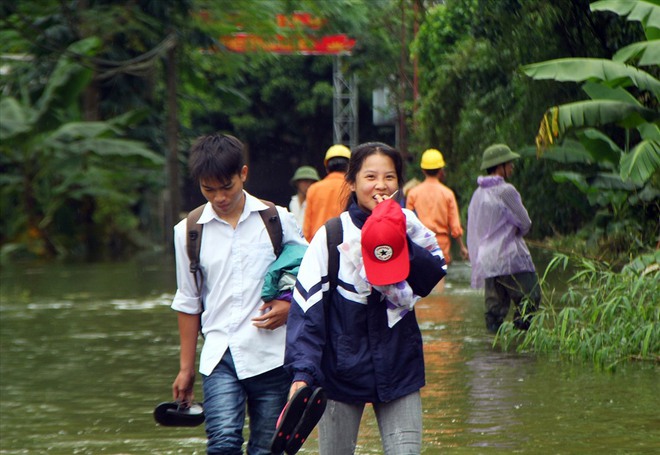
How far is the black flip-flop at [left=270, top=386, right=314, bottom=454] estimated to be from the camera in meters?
4.38

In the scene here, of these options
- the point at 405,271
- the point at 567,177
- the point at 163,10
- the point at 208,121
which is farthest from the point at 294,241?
the point at 208,121

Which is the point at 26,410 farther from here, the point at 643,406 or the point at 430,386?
the point at 643,406

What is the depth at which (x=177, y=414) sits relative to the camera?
531cm

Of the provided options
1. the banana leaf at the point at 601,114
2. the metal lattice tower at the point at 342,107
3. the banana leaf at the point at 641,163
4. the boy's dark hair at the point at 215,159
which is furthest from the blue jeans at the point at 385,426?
the metal lattice tower at the point at 342,107

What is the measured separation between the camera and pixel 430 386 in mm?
8812

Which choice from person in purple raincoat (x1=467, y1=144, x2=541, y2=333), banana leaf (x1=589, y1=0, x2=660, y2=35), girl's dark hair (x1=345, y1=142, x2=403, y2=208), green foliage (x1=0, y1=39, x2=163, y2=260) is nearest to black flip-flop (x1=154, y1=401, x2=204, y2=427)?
girl's dark hair (x1=345, y1=142, x2=403, y2=208)

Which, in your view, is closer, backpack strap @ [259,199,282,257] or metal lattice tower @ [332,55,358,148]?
backpack strap @ [259,199,282,257]

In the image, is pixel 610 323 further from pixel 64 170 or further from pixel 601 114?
pixel 64 170

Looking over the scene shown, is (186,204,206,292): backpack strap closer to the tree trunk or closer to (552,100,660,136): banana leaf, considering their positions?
(552,100,660,136): banana leaf

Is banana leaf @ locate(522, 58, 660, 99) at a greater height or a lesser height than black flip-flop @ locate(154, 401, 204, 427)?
greater

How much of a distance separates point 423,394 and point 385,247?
418cm

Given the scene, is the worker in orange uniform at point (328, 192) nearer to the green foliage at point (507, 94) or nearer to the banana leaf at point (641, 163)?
the banana leaf at point (641, 163)

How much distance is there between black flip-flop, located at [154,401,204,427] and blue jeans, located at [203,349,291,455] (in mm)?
155

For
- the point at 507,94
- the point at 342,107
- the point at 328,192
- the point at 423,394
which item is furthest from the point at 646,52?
the point at 342,107
